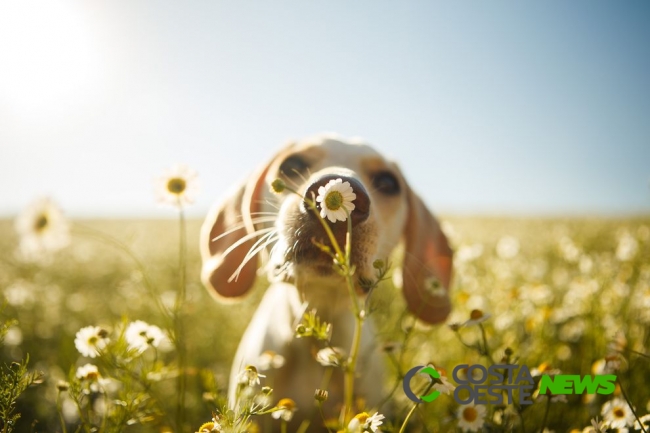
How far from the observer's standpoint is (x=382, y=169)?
2.26 meters

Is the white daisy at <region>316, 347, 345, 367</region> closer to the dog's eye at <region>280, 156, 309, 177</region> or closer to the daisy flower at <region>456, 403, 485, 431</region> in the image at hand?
the daisy flower at <region>456, 403, 485, 431</region>

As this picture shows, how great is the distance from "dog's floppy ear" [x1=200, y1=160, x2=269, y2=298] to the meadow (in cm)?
26

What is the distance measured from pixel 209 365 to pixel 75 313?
67.4 inches

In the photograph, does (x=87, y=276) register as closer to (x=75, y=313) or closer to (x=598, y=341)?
(x=75, y=313)

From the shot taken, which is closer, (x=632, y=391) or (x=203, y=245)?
(x=632, y=391)

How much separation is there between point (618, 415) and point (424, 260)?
1.19 metres

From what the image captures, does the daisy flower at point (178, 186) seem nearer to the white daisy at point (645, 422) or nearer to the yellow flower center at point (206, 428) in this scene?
the yellow flower center at point (206, 428)

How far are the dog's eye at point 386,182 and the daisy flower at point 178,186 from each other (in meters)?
0.95

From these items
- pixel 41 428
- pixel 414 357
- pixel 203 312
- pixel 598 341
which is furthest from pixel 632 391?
pixel 203 312

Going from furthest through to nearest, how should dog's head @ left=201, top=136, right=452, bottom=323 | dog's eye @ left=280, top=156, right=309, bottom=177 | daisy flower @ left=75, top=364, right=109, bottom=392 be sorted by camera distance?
dog's eye @ left=280, top=156, right=309, bottom=177 < dog's head @ left=201, top=136, right=452, bottom=323 < daisy flower @ left=75, top=364, right=109, bottom=392

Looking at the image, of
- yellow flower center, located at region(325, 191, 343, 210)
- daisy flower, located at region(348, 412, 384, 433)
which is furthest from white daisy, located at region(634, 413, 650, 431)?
yellow flower center, located at region(325, 191, 343, 210)

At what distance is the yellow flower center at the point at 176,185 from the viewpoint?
167cm

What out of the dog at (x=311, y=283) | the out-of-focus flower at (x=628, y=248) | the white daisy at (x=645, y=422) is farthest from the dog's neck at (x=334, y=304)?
the out-of-focus flower at (x=628, y=248)

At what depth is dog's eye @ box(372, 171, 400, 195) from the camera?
2.22 m
